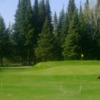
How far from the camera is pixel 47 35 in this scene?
76.1 metres

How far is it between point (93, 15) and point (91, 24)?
2589mm

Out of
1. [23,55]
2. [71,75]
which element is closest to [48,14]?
[23,55]

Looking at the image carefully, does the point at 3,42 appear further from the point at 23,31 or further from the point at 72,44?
the point at 72,44

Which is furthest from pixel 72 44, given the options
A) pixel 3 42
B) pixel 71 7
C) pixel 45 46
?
pixel 71 7

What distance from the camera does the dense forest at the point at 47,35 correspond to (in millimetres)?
74688

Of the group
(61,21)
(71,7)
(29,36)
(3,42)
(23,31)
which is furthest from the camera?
(61,21)

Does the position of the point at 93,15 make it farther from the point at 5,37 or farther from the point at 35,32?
the point at 5,37

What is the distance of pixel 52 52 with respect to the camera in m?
77.0

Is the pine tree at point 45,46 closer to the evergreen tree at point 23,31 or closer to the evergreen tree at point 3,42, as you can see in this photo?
the evergreen tree at point 23,31

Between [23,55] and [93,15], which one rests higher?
[93,15]

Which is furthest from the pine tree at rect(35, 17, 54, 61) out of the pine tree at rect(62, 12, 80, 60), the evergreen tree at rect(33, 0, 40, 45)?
the evergreen tree at rect(33, 0, 40, 45)

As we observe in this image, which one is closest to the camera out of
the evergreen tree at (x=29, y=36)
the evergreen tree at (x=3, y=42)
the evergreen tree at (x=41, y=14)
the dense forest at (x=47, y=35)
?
the dense forest at (x=47, y=35)

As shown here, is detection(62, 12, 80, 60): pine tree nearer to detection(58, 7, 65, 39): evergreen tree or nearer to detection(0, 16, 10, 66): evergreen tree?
detection(58, 7, 65, 39): evergreen tree

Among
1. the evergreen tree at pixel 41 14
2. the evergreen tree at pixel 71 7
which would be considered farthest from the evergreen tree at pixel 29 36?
the evergreen tree at pixel 71 7
